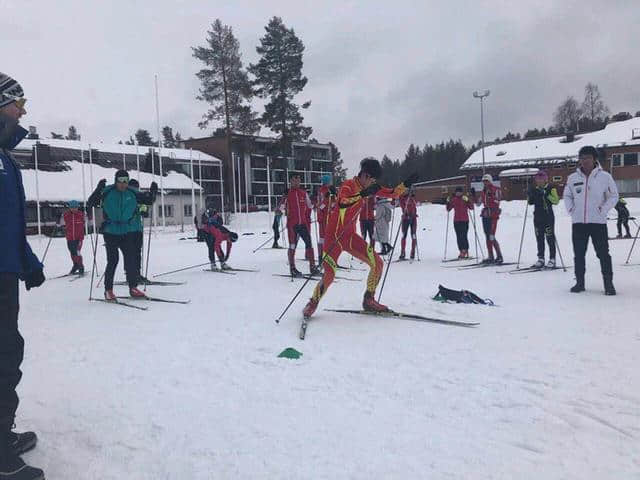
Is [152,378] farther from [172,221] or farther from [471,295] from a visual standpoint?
[172,221]

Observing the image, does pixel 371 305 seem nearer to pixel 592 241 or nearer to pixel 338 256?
pixel 338 256

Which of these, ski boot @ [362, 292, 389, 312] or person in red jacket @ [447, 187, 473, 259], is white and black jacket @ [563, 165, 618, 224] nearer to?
ski boot @ [362, 292, 389, 312]

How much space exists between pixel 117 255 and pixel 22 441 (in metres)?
5.29

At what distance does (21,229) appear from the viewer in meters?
2.79

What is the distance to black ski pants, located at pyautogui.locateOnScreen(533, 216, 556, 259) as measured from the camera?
10.0 m

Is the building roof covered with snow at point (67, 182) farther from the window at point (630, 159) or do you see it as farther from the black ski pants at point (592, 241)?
the window at point (630, 159)

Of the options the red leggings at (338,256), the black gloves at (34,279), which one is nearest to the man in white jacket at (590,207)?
the red leggings at (338,256)

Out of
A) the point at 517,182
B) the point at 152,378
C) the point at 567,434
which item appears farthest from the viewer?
the point at 517,182

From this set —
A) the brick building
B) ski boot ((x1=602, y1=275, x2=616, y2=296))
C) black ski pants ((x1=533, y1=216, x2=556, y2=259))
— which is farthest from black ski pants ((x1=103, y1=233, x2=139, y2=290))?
the brick building

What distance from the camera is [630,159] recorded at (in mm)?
49938

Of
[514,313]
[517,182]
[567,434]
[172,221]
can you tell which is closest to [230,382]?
[567,434]

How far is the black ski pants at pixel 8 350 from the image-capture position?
A: 2.55m

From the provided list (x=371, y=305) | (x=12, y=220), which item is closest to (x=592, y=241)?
(x=371, y=305)

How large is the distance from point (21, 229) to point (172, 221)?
4472 cm
